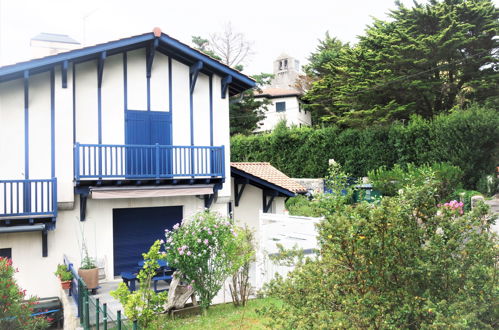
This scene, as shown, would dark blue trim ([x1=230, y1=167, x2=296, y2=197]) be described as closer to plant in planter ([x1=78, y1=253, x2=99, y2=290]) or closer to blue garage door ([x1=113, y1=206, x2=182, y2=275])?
blue garage door ([x1=113, y1=206, x2=182, y2=275])

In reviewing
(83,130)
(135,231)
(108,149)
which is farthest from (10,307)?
(83,130)

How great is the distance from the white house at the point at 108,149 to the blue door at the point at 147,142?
32 mm

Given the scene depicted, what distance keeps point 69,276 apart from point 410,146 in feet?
66.8

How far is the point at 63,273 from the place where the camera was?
11.4 metres

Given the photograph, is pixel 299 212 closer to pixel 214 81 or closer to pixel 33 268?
pixel 214 81

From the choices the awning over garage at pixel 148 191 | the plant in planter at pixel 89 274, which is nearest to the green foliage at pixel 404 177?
the awning over garage at pixel 148 191

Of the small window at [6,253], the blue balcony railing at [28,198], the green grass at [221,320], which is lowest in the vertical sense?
the green grass at [221,320]

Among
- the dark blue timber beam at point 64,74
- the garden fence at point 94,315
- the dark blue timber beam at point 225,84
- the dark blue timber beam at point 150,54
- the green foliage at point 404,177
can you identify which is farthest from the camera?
the green foliage at point 404,177

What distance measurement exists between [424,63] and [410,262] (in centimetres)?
2670

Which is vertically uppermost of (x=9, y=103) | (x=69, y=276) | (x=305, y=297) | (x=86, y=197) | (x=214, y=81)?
(x=214, y=81)

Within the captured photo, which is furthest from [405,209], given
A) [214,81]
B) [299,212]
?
[299,212]

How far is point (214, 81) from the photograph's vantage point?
15047 millimetres

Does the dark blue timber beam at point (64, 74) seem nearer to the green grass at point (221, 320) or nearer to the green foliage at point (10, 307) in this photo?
the green foliage at point (10, 307)

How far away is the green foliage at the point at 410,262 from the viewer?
3939 mm
